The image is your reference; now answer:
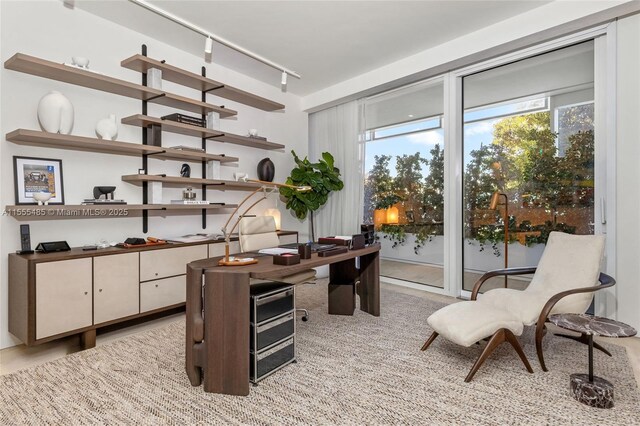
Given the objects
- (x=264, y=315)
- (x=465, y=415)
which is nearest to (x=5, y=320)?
(x=264, y=315)

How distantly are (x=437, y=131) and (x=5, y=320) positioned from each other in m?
4.80

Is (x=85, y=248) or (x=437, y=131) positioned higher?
(x=437, y=131)

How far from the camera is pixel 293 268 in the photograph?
7.50 ft

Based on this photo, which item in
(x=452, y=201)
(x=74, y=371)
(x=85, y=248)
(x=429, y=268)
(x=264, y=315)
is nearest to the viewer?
(x=264, y=315)

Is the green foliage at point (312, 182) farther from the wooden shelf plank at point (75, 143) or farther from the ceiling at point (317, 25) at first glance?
the wooden shelf plank at point (75, 143)

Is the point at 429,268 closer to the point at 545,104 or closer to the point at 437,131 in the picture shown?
the point at 437,131

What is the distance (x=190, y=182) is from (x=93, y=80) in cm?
127

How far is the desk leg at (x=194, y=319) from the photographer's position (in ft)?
6.88

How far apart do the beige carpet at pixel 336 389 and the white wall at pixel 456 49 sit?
112 inches

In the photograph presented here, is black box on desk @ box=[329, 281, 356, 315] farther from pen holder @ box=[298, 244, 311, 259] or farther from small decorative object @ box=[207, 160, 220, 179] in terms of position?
small decorative object @ box=[207, 160, 220, 179]

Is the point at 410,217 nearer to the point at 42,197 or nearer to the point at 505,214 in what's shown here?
the point at 505,214

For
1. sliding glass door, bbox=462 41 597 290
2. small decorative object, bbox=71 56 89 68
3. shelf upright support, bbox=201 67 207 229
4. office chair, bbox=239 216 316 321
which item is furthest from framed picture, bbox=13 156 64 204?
sliding glass door, bbox=462 41 597 290

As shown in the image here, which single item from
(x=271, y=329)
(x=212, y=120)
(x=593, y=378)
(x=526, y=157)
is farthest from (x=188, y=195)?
(x=593, y=378)

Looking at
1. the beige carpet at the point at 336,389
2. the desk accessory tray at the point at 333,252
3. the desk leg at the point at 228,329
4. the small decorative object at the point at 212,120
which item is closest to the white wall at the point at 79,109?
the small decorative object at the point at 212,120
